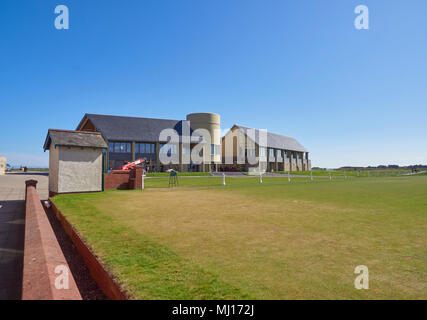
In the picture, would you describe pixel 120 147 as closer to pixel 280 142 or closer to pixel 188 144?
pixel 188 144

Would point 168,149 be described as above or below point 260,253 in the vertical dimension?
above

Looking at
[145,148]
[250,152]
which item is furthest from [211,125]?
[145,148]

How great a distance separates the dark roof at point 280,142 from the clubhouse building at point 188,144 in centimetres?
31

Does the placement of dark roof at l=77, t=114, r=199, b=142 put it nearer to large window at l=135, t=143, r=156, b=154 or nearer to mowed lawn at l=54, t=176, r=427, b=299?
large window at l=135, t=143, r=156, b=154

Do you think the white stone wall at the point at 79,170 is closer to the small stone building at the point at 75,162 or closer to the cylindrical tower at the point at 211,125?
the small stone building at the point at 75,162

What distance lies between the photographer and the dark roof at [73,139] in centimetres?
1348

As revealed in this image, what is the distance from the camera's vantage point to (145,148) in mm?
46031

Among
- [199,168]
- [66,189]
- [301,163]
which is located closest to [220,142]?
[199,168]

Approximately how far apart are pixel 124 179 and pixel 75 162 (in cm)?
412

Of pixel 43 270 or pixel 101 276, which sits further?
pixel 101 276

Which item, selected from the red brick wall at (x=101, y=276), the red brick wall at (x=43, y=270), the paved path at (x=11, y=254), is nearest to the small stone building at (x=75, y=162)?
the paved path at (x=11, y=254)

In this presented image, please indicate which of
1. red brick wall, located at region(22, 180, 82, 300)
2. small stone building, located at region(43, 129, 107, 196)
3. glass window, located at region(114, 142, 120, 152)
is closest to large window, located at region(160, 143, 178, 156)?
glass window, located at region(114, 142, 120, 152)

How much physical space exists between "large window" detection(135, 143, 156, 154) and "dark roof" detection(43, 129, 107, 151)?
2987 cm
